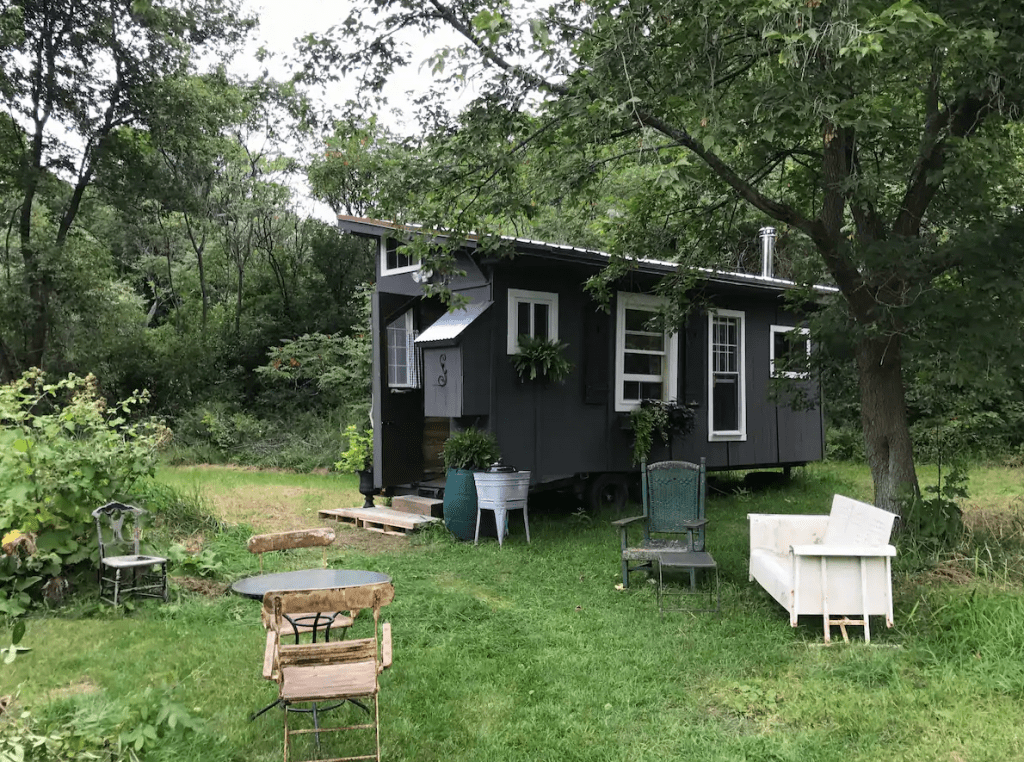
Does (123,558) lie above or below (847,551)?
below

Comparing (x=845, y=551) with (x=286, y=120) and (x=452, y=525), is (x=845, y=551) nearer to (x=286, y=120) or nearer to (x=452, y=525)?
(x=452, y=525)

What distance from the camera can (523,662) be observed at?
4633mm

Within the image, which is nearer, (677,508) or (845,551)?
(845,551)

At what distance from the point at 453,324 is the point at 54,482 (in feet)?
13.9

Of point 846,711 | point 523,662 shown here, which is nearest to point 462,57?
point 523,662

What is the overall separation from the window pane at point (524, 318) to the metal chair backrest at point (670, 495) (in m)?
2.87

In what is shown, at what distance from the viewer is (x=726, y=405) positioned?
11.2 meters

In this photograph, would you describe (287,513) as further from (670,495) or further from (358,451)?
(670,495)

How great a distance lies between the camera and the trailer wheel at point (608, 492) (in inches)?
388

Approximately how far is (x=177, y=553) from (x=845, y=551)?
16.1 ft

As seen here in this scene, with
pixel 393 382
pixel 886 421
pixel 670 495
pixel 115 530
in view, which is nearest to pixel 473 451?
pixel 393 382

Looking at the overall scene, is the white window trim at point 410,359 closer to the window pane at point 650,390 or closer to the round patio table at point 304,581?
the window pane at point 650,390

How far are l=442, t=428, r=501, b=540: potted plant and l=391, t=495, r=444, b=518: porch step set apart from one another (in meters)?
0.64

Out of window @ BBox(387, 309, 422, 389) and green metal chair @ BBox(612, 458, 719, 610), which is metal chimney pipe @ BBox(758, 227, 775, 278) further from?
green metal chair @ BBox(612, 458, 719, 610)
